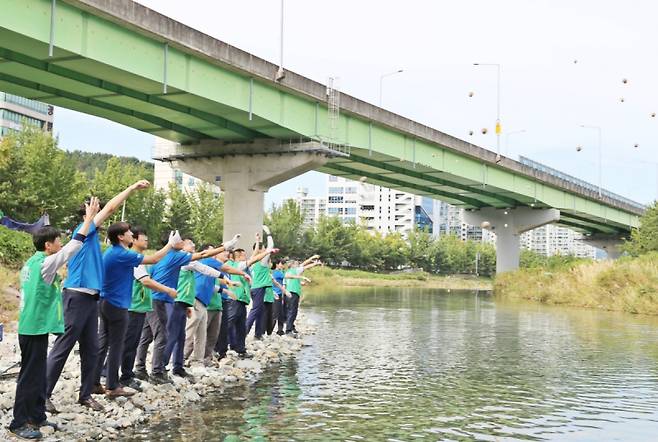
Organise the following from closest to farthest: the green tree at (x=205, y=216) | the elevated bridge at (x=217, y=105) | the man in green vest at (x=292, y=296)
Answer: the man in green vest at (x=292, y=296) < the elevated bridge at (x=217, y=105) < the green tree at (x=205, y=216)

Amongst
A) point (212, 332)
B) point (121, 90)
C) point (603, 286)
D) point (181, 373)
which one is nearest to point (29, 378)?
point (181, 373)

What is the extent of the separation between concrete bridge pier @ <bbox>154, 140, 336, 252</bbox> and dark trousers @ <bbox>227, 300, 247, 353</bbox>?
51.3 feet

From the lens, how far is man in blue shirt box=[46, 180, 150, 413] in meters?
8.57

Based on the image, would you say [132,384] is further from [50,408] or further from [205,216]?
[205,216]

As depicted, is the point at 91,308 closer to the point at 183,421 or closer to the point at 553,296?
the point at 183,421

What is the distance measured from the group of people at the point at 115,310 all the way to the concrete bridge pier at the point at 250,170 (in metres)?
16.0

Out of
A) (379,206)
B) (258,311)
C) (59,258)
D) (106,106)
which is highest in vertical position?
(379,206)

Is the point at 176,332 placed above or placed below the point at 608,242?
below

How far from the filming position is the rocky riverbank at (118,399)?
8422mm

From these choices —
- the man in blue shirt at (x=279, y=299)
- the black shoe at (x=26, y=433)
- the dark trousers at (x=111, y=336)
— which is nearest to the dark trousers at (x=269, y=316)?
the man in blue shirt at (x=279, y=299)

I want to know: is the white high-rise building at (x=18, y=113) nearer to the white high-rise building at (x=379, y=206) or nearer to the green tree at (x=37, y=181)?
the green tree at (x=37, y=181)

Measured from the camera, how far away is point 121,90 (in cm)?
2384

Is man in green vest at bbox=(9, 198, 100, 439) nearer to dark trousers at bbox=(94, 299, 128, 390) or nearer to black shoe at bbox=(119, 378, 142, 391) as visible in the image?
dark trousers at bbox=(94, 299, 128, 390)

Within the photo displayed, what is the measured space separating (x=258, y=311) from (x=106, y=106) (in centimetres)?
1330
